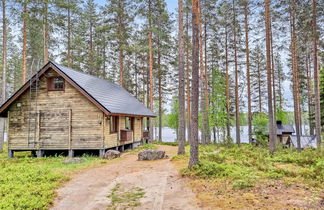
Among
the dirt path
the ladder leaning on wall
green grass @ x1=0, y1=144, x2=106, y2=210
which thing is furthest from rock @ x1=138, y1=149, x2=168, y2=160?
the ladder leaning on wall

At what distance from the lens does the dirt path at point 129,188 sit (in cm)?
544

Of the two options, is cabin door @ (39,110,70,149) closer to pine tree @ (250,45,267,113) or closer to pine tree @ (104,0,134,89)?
pine tree @ (104,0,134,89)

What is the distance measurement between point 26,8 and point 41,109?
7949 millimetres

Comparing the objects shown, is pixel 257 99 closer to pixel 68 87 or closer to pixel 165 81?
pixel 165 81

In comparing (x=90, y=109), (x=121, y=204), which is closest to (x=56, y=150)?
(x=90, y=109)

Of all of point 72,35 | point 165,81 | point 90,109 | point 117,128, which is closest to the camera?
point 90,109

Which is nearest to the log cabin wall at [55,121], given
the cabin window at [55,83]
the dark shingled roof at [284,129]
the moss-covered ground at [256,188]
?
the cabin window at [55,83]

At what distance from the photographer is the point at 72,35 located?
77.4 feet

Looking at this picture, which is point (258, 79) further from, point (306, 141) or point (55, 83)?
point (55, 83)

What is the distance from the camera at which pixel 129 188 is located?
6891 mm

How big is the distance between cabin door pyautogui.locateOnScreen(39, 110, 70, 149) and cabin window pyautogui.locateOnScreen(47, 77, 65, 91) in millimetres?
1556

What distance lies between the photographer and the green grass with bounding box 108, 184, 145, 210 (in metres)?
5.35

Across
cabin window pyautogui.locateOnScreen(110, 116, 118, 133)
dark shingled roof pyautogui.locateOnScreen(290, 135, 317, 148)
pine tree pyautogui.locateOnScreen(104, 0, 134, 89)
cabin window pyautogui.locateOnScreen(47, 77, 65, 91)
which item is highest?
pine tree pyautogui.locateOnScreen(104, 0, 134, 89)

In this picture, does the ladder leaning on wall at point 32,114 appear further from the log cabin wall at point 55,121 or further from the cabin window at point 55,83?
the cabin window at point 55,83
